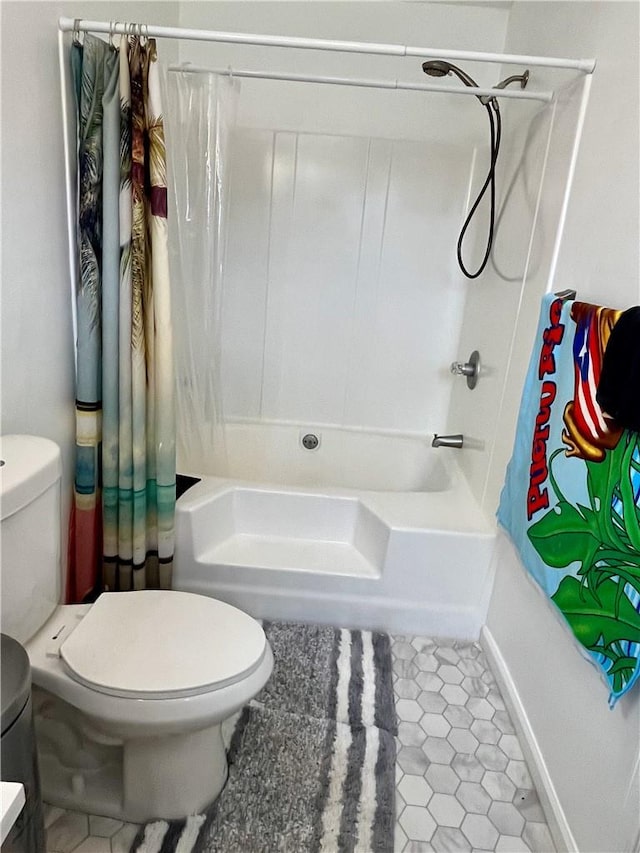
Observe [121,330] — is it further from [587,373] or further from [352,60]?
[352,60]

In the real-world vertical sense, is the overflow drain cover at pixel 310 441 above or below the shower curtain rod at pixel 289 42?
below

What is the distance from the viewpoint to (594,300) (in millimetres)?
1413

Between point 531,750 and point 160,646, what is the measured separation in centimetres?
99

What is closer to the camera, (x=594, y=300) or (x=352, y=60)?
(x=594, y=300)

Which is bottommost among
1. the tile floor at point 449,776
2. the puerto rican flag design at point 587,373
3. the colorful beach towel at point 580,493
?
the tile floor at point 449,776

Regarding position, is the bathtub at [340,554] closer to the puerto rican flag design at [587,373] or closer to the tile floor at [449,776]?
the tile floor at [449,776]

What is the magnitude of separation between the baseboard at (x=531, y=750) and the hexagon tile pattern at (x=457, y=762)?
0.08 feet

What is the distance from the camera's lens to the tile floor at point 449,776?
137 cm

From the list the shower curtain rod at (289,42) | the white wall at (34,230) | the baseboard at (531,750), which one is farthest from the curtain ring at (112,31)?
the baseboard at (531,750)

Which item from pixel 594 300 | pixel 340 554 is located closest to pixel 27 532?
pixel 340 554

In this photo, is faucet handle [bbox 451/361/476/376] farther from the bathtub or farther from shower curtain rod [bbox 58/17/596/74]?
shower curtain rod [bbox 58/17/596/74]

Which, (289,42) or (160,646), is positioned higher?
(289,42)

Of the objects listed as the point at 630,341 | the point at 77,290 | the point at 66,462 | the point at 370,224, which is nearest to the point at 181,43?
the point at 370,224

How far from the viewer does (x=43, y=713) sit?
4.87 ft
